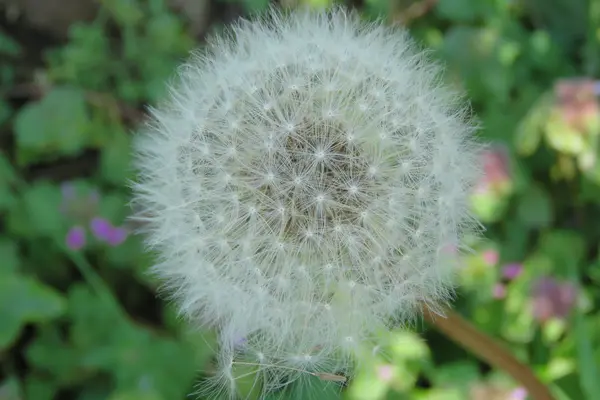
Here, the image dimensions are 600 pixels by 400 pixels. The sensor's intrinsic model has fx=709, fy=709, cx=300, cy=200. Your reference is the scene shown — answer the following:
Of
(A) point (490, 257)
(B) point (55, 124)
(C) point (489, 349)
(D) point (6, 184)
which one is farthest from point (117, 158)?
(C) point (489, 349)

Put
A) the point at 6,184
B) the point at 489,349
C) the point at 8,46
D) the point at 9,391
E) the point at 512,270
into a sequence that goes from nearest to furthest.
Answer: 1. the point at 489,349
2. the point at 9,391
3. the point at 512,270
4. the point at 6,184
5. the point at 8,46

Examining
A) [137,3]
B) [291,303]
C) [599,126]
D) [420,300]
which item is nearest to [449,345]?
[599,126]

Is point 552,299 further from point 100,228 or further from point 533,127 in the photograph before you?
point 100,228

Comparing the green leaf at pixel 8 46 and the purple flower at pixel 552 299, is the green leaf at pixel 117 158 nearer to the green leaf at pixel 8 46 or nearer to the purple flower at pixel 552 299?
the green leaf at pixel 8 46

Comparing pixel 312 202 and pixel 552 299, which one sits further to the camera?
pixel 552 299

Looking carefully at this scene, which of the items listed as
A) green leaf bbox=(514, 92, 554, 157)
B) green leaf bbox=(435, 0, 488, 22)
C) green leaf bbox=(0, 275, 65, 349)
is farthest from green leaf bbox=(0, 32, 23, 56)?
green leaf bbox=(514, 92, 554, 157)

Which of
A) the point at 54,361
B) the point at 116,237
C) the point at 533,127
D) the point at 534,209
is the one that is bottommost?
the point at 534,209

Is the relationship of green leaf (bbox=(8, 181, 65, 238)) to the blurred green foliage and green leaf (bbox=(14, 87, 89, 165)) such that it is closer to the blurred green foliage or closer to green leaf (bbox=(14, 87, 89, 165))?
the blurred green foliage
